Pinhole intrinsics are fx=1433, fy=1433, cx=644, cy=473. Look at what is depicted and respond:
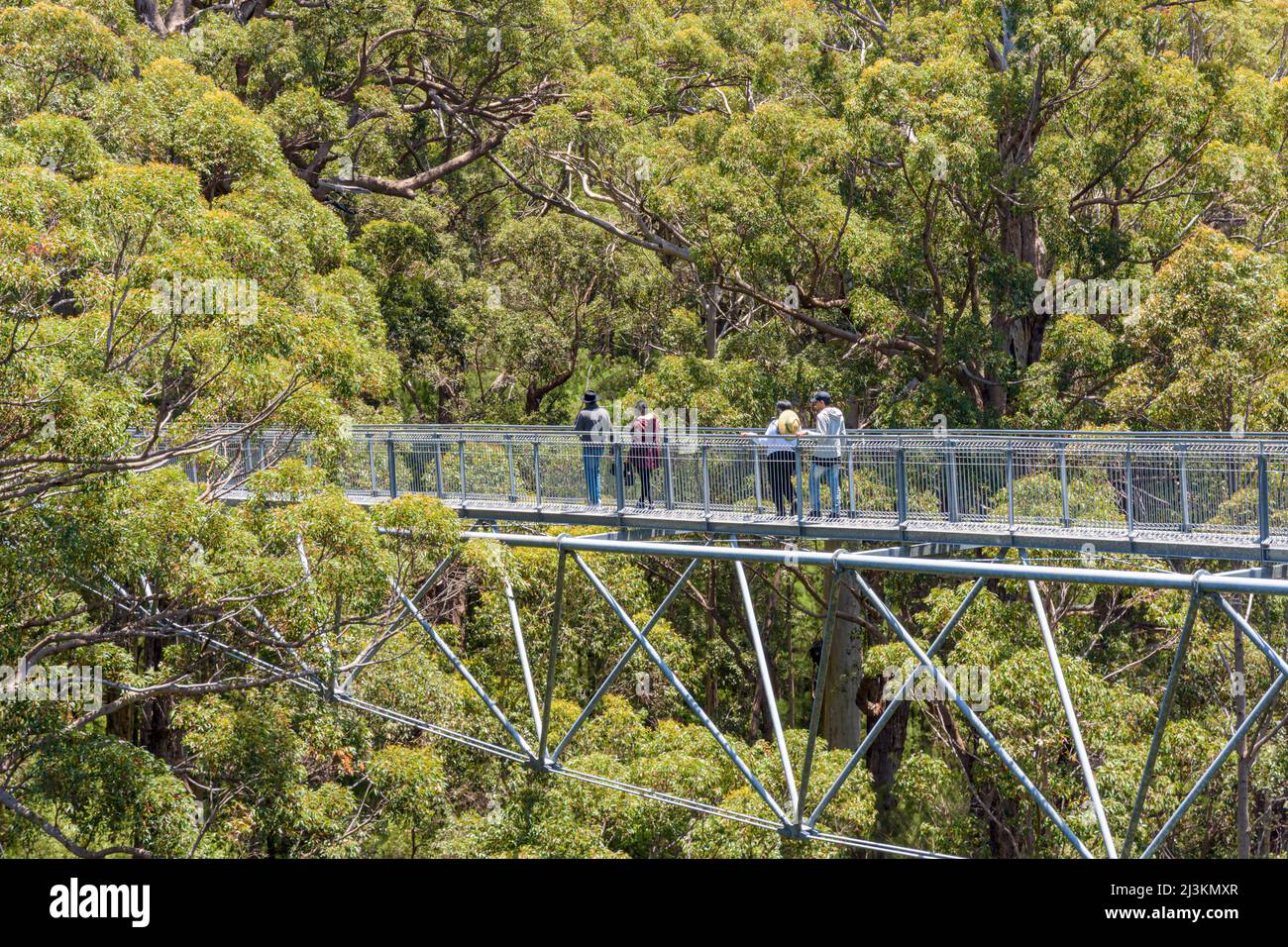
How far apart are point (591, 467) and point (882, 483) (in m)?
3.49

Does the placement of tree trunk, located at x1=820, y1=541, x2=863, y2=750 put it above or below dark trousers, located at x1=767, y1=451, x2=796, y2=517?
below

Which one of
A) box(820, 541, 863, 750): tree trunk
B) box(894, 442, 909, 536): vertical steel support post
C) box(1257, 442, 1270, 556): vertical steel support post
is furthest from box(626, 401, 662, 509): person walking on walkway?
box(820, 541, 863, 750): tree trunk

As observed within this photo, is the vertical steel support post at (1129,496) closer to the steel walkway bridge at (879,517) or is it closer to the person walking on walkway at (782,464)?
the steel walkway bridge at (879,517)

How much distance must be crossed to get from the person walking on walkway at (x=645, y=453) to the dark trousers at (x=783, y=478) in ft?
4.88

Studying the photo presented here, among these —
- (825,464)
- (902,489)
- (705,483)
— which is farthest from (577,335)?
(902,489)

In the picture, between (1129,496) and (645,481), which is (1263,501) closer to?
(1129,496)

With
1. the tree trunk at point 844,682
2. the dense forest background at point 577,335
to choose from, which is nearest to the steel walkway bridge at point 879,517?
the dense forest background at point 577,335

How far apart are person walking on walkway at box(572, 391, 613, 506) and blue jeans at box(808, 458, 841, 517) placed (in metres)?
2.55

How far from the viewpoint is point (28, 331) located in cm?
1302

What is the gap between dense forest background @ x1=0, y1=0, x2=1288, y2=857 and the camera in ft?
48.7

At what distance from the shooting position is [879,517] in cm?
1491

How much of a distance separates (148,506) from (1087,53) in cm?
1581

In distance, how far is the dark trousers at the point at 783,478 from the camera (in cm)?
1550

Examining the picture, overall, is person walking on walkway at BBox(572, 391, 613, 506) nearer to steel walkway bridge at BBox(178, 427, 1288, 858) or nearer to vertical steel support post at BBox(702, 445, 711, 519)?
steel walkway bridge at BBox(178, 427, 1288, 858)
